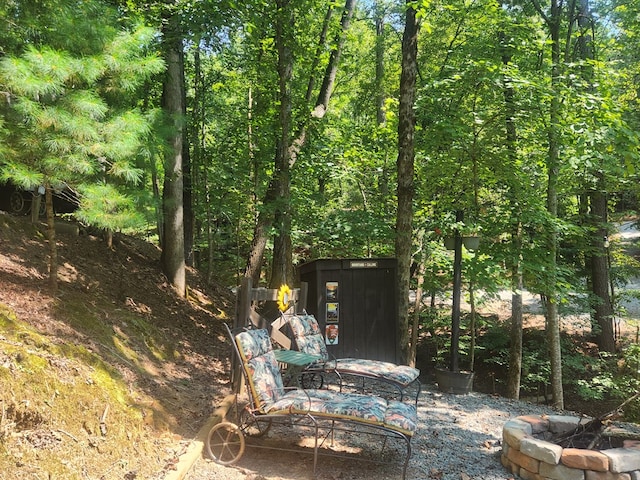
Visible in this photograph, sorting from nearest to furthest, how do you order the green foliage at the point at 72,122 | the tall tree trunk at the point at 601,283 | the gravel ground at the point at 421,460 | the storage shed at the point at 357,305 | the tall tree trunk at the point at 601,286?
the gravel ground at the point at 421,460 → the green foliage at the point at 72,122 → the storage shed at the point at 357,305 → the tall tree trunk at the point at 601,283 → the tall tree trunk at the point at 601,286

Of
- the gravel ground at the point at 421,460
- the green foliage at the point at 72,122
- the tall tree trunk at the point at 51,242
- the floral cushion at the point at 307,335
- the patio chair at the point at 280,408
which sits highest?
the green foliage at the point at 72,122

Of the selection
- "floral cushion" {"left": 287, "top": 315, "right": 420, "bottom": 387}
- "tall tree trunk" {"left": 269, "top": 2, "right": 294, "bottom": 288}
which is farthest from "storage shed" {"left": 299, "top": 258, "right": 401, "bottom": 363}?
"floral cushion" {"left": 287, "top": 315, "right": 420, "bottom": 387}

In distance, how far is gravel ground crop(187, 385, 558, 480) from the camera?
369 cm

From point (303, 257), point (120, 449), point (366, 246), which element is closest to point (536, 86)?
point (366, 246)

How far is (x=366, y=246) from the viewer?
9.56 meters

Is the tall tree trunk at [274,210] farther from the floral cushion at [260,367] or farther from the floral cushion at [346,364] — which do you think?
the floral cushion at [260,367]

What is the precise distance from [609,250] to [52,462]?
45.0ft

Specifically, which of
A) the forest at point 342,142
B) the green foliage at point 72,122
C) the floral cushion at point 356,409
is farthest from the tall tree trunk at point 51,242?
the floral cushion at point 356,409

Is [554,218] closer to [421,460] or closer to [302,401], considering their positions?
[421,460]

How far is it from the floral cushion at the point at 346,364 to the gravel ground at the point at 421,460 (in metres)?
0.55

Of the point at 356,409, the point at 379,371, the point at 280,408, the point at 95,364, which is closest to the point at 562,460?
the point at 356,409

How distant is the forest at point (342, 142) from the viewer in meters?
4.38

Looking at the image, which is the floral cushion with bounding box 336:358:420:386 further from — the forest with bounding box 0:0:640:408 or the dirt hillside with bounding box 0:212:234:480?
the forest with bounding box 0:0:640:408

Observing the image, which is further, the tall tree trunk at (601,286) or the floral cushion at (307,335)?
the tall tree trunk at (601,286)
